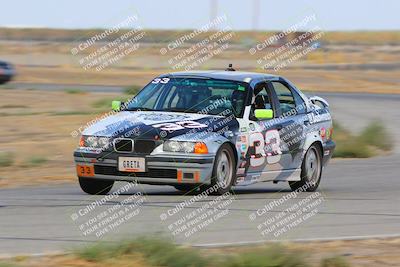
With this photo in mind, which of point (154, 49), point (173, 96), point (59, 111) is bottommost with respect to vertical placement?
point (154, 49)

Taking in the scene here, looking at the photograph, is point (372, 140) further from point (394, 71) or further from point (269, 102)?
point (394, 71)

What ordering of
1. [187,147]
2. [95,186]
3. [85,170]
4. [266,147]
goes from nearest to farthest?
[187,147] → [85,170] → [95,186] → [266,147]

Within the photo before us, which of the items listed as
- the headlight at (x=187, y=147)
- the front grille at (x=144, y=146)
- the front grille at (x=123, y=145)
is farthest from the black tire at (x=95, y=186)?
the headlight at (x=187, y=147)

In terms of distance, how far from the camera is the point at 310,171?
48.6 feet

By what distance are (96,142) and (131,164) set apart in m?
0.52

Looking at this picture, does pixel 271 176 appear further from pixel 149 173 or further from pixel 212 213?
pixel 212 213

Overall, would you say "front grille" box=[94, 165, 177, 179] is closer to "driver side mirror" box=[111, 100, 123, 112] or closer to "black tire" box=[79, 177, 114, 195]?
"black tire" box=[79, 177, 114, 195]

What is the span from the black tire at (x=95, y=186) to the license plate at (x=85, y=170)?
0.13 metres

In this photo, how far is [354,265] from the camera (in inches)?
327

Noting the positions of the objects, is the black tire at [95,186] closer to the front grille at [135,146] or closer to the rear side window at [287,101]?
the front grille at [135,146]

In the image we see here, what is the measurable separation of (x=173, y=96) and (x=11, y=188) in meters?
2.71

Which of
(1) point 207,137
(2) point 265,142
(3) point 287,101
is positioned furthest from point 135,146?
(3) point 287,101

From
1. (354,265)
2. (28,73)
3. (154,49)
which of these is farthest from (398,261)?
(154,49)

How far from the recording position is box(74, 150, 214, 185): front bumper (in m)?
12.5
